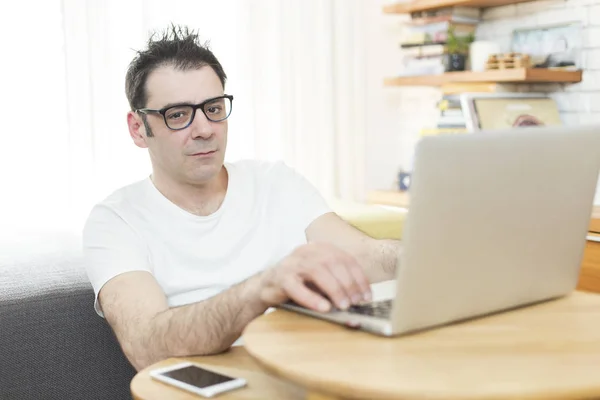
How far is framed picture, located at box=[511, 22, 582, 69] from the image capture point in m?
3.04

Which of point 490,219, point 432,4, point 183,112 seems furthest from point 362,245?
point 432,4

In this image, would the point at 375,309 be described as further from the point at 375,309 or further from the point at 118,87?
the point at 118,87

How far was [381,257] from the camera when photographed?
1.60 meters

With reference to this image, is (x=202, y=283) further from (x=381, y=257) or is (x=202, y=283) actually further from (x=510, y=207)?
(x=510, y=207)

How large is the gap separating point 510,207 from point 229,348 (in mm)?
552

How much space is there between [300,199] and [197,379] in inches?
33.6

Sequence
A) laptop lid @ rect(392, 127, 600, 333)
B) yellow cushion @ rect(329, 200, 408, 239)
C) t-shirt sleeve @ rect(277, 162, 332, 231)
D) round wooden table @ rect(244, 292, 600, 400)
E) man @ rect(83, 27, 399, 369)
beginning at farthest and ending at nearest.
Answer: yellow cushion @ rect(329, 200, 408, 239) < t-shirt sleeve @ rect(277, 162, 332, 231) < man @ rect(83, 27, 399, 369) < laptop lid @ rect(392, 127, 600, 333) < round wooden table @ rect(244, 292, 600, 400)

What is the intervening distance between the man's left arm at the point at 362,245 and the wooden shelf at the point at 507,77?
1.44 metres

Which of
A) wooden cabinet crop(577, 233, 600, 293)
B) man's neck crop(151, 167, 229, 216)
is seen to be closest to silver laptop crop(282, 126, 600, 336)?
man's neck crop(151, 167, 229, 216)

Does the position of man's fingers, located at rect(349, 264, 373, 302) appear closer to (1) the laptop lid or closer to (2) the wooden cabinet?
(1) the laptop lid

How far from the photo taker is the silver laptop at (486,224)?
898 millimetres

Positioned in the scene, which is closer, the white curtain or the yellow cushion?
the yellow cushion

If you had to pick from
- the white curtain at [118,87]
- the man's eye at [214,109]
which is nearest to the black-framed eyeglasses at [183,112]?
the man's eye at [214,109]

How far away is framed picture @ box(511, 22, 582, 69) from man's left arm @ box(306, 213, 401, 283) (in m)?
1.65
